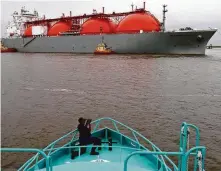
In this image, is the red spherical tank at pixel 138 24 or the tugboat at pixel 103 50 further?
the tugboat at pixel 103 50

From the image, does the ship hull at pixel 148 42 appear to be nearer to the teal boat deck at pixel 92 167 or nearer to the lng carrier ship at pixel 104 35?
the lng carrier ship at pixel 104 35

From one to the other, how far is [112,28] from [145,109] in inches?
2101

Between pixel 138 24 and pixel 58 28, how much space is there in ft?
83.5

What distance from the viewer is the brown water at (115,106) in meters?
12.2

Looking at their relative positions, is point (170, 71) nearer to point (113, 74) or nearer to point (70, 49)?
point (113, 74)

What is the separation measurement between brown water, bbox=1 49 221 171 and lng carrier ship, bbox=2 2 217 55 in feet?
84.5

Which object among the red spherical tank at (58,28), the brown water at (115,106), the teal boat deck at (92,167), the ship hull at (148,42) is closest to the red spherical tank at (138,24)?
the ship hull at (148,42)

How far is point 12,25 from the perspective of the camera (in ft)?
292

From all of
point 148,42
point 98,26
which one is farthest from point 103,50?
point 148,42

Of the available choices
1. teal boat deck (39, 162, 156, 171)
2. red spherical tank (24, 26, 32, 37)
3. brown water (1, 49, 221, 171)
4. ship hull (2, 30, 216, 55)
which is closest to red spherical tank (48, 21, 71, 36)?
ship hull (2, 30, 216, 55)

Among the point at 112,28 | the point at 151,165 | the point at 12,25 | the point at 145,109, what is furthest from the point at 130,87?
the point at 12,25

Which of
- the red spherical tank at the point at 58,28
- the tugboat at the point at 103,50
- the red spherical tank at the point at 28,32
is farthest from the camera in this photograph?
the red spherical tank at the point at 28,32

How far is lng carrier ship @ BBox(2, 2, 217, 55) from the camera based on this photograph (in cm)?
5441

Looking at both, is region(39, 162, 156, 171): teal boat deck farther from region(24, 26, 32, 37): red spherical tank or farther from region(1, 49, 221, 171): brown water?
region(24, 26, 32, 37): red spherical tank
